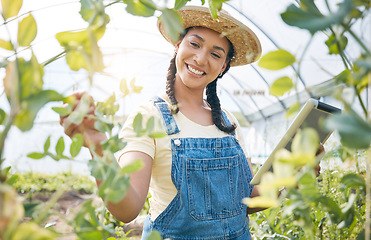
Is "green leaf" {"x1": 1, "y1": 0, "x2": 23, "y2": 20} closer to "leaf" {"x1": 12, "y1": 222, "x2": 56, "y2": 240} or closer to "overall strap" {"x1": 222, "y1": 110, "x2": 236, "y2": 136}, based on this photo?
"leaf" {"x1": 12, "y1": 222, "x2": 56, "y2": 240}

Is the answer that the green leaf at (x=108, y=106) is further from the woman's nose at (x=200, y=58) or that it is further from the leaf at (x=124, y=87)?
the woman's nose at (x=200, y=58)

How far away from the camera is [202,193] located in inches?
40.4

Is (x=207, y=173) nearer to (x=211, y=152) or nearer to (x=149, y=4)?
(x=211, y=152)

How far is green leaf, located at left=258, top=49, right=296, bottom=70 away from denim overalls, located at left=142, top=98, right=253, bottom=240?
2.54 ft

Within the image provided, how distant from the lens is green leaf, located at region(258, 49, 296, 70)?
250mm

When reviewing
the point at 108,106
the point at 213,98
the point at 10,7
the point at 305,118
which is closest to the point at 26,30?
the point at 10,7

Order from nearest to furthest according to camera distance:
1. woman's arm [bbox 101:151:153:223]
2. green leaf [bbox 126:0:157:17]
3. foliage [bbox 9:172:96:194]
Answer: green leaf [bbox 126:0:157:17], woman's arm [bbox 101:151:153:223], foliage [bbox 9:172:96:194]

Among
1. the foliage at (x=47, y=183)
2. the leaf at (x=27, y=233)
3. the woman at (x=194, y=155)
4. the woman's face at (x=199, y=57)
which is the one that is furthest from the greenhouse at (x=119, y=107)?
the foliage at (x=47, y=183)

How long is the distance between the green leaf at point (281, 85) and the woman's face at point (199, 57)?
86cm

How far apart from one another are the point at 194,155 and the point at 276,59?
0.81m

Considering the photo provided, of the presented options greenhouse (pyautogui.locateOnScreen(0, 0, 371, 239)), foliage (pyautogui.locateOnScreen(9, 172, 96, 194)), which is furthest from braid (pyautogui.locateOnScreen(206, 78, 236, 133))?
foliage (pyautogui.locateOnScreen(9, 172, 96, 194))

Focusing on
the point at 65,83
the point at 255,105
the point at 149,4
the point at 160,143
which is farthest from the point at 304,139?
the point at 255,105

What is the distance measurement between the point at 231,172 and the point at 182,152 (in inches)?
8.1

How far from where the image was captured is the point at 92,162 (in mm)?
304
